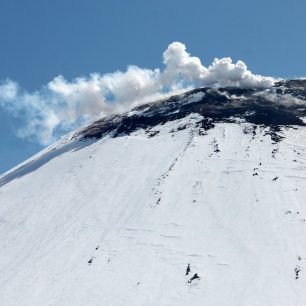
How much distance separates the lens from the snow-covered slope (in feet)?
196

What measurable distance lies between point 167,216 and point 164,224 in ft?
6.16

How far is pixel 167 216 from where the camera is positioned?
73.4m

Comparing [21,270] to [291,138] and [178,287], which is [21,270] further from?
[291,138]

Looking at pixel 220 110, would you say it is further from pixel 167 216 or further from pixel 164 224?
pixel 164 224

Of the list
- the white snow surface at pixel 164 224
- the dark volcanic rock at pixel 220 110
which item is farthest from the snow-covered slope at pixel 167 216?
the dark volcanic rock at pixel 220 110

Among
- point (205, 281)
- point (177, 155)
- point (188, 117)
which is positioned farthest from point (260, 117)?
point (205, 281)

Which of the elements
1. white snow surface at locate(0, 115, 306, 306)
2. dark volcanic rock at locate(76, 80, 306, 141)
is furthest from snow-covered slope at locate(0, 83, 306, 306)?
dark volcanic rock at locate(76, 80, 306, 141)

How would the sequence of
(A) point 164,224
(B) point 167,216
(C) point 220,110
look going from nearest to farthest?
1. (A) point 164,224
2. (B) point 167,216
3. (C) point 220,110

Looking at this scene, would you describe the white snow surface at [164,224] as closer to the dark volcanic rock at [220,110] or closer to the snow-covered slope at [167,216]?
the snow-covered slope at [167,216]

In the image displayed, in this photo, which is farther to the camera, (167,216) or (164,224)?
(167,216)

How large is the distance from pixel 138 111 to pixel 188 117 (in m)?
16.9

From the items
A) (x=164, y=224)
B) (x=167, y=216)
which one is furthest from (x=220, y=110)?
(x=164, y=224)

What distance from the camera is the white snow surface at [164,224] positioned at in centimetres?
5925

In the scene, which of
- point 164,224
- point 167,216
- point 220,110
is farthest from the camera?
point 220,110
